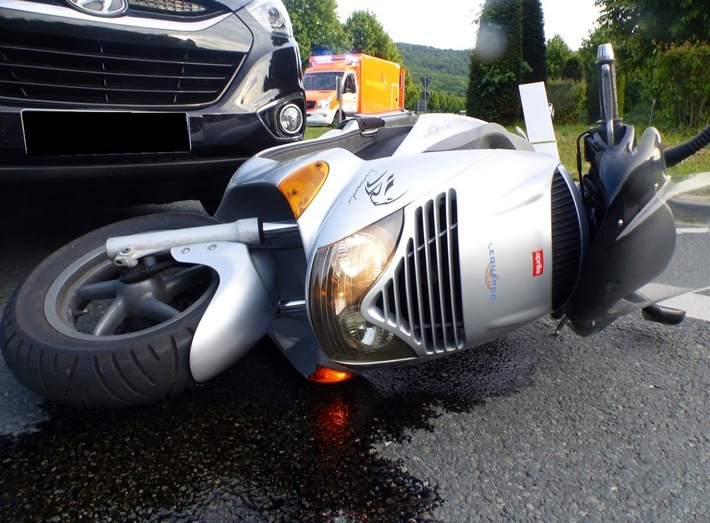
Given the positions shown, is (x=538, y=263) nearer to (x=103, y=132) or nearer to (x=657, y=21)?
(x=103, y=132)

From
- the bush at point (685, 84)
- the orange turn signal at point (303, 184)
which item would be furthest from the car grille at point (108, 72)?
the bush at point (685, 84)

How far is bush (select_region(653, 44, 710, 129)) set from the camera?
31.4ft

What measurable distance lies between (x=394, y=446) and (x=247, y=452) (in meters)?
0.38

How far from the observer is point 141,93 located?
104 inches

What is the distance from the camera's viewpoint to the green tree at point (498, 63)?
53.2ft

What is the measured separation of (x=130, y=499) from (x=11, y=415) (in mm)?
574

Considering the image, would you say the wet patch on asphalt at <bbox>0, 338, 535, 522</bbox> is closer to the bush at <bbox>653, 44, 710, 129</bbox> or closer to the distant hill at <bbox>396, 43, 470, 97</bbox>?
the bush at <bbox>653, 44, 710, 129</bbox>

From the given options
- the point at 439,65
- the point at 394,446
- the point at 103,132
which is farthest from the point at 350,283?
the point at 439,65

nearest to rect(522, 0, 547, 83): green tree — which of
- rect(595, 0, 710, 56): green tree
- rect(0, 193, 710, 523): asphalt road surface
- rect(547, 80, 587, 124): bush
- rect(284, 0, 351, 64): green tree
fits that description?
rect(547, 80, 587, 124): bush

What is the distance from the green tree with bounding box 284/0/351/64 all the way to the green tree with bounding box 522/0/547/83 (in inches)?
1373

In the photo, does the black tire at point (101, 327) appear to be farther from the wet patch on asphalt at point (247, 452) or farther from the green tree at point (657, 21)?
the green tree at point (657, 21)

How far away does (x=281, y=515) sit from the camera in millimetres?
1391

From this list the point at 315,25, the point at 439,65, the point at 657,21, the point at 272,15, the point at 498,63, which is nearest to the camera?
the point at 272,15

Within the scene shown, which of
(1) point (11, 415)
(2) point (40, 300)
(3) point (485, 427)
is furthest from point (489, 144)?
(1) point (11, 415)
